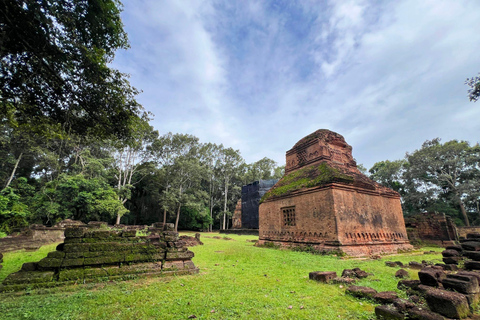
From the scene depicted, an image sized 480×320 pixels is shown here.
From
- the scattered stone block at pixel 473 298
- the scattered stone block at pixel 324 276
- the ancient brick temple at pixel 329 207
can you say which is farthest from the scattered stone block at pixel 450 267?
the scattered stone block at pixel 324 276

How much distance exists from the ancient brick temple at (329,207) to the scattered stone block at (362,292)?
5.60 metres

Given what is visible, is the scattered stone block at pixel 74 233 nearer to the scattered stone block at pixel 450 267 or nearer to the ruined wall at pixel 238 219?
the scattered stone block at pixel 450 267

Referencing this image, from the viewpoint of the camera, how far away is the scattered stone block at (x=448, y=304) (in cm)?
291

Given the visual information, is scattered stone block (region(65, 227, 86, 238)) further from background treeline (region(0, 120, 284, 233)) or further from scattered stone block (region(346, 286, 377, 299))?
scattered stone block (region(346, 286, 377, 299))

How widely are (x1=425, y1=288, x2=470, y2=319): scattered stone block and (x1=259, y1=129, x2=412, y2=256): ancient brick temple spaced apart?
653cm

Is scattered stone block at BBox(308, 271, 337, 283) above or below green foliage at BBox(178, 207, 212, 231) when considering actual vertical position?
below

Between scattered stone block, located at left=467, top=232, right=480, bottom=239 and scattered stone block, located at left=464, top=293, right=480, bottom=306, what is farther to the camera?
scattered stone block, located at left=467, top=232, right=480, bottom=239

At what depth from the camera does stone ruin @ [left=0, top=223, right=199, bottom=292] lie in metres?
4.40

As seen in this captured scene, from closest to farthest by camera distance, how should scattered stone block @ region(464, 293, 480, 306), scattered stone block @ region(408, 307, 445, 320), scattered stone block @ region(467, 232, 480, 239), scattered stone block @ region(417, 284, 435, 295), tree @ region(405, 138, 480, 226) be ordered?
scattered stone block @ region(408, 307, 445, 320), scattered stone block @ region(464, 293, 480, 306), scattered stone block @ region(417, 284, 435, 295), scattered stone block @ region(467, 232, 480, 239), tree @ region(405, 138, 480, 226)

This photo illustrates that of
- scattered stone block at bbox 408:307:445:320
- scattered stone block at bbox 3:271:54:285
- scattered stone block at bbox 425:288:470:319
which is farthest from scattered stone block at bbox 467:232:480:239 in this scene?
scattered stone block at bbox 3:271:54:285

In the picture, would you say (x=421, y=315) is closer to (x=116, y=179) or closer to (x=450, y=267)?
(x=450, y=267)

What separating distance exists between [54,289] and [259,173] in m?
40.7

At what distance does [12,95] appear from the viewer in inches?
206

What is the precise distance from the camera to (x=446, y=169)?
28125 mm
